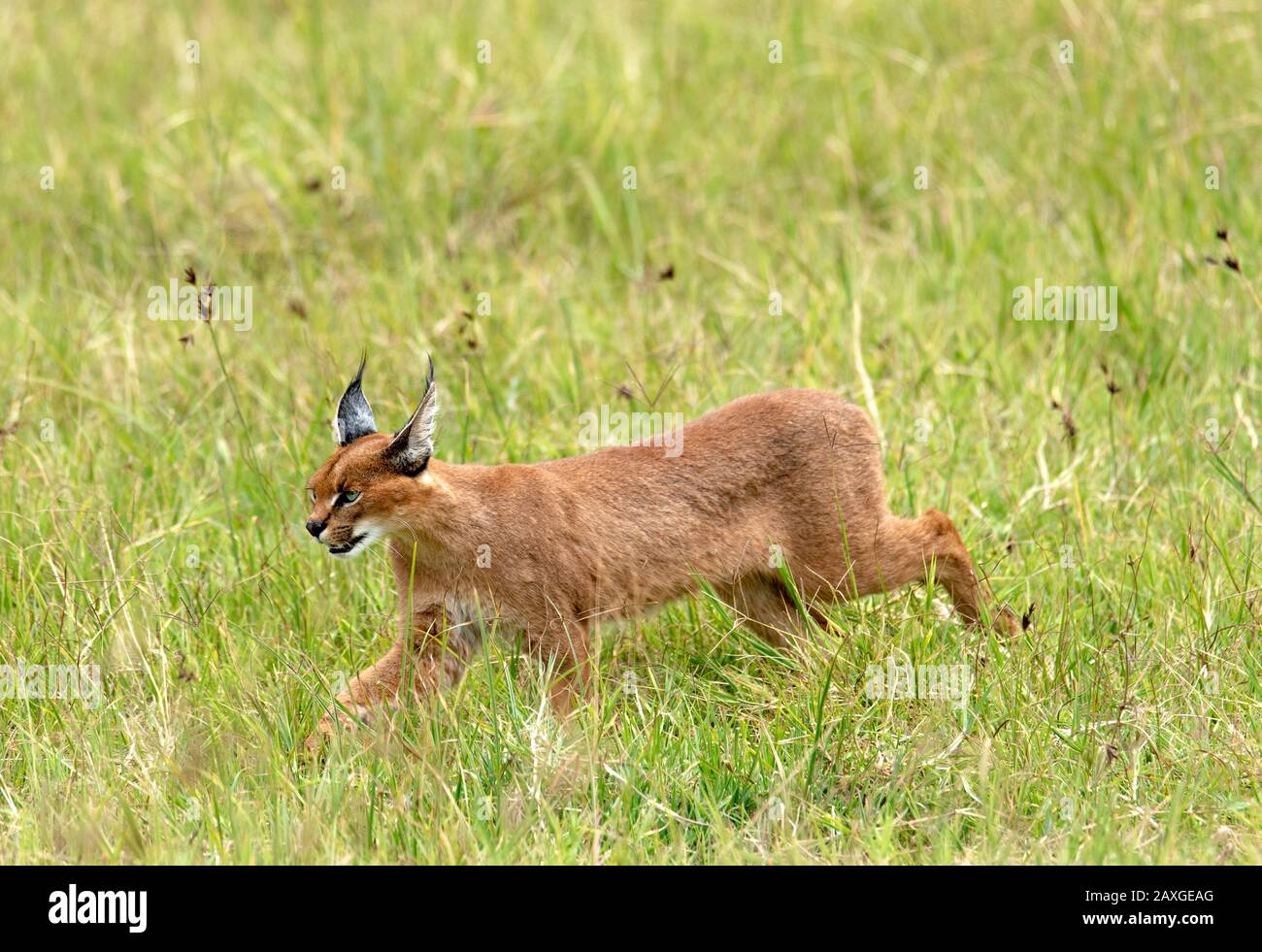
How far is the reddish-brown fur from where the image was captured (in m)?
4.97

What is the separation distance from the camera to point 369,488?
4.92 metres

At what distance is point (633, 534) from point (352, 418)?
0.93 metres

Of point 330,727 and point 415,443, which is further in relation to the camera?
point 415,443

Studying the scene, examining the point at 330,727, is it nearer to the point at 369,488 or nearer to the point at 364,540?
the point at 364,540

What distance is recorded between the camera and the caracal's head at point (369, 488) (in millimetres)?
4906

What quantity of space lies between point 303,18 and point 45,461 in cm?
402

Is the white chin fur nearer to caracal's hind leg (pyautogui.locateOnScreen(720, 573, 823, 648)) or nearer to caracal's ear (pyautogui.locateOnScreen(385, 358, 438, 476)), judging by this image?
caracal's ear (pyautogui.locateOnScreen(385, 358, 438, 476))

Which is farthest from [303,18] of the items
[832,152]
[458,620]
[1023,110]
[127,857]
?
[127,857]

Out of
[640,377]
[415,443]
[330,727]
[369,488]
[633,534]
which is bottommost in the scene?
[330,727]

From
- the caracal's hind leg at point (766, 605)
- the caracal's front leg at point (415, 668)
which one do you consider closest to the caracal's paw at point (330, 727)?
the caracal's front leg at point (415, 668)

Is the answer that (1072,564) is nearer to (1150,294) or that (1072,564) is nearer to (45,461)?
(1150,294)

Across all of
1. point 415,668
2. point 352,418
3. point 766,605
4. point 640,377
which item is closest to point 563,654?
point 415,668

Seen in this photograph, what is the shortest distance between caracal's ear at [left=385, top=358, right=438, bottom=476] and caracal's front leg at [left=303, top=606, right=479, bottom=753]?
1.43ft

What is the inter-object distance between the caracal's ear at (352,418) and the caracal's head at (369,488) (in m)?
0.18
